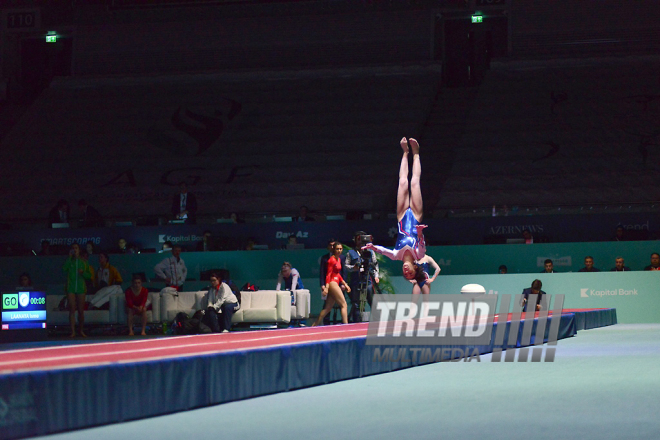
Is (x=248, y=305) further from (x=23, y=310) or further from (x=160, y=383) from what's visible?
(x=160, y=383)

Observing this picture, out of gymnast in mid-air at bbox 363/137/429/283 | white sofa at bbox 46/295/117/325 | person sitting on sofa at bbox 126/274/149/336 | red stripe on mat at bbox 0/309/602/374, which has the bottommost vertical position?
white sofa at bbox 46/295/117/325

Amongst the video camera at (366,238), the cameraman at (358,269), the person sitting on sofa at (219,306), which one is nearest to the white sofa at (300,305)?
the person sitting on sofa at (219,306)

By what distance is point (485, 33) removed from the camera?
26.0m

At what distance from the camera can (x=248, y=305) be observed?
14555 mm

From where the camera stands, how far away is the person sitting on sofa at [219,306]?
44.4 ft

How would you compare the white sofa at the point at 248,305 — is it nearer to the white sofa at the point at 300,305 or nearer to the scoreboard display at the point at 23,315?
the white sofa at the point at 300,305

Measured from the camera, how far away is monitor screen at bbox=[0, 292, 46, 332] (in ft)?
43.4

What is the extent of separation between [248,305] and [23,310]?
3710mm

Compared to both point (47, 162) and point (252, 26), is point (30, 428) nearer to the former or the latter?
point (47, 162)

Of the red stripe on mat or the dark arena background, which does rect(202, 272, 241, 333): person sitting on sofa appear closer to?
the dark arena background

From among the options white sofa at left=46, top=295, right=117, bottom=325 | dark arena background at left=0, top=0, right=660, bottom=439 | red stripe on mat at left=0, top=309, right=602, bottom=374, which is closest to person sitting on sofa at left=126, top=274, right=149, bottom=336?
dark arena background at left=0, top=0, right=660, bottom=439

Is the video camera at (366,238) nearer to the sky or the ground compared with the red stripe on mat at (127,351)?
nearer to the sky

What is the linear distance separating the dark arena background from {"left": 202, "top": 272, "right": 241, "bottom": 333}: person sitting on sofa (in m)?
0.85

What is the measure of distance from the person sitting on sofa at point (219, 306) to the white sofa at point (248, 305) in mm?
507
